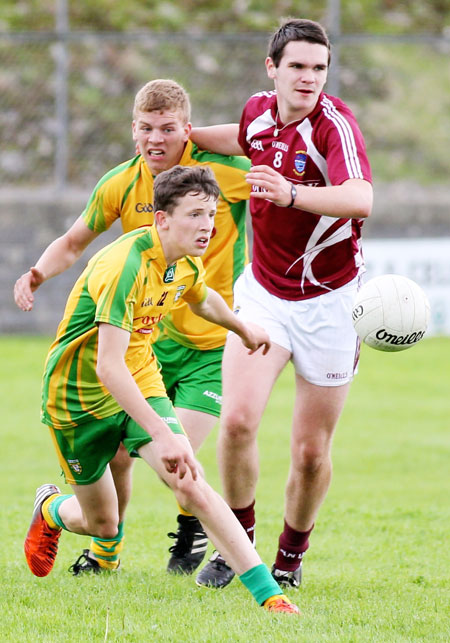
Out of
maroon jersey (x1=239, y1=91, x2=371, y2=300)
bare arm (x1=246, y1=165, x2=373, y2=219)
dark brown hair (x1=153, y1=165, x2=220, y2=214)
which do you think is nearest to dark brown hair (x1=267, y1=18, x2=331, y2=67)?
maroon jersey (x1=239, y1=91, x2=371, y2=300)

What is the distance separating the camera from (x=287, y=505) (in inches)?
223

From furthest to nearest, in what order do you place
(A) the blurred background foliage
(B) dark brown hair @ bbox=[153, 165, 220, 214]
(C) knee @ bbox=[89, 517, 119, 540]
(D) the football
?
(A) the blurred background foliage
(C) knee @ bbox=[89, 517, 119, 540]
(D) the football
(B) dark brown hair @ bbox=[153, 165, 220, 214]

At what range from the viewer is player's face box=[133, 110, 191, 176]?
5.61 metres

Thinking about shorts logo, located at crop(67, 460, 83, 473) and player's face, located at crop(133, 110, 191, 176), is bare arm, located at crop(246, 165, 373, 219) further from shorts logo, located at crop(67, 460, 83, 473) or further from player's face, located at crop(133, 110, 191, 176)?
shorts logo, located at crop(67, 460, 83, 473)

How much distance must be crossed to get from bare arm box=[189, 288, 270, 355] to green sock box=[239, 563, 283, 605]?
113 centimetres

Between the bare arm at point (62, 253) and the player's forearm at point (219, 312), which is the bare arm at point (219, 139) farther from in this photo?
the player's forearm at point (219, 312)

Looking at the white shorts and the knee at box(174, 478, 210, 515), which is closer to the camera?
the knee at box(174, 478, 210, 515)

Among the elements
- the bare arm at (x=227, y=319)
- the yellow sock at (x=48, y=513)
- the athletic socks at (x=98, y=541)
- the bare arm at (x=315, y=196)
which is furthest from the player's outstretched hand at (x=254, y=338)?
the yellow sock at (x=48, y=513)

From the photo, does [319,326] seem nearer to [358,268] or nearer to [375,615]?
[358,268]

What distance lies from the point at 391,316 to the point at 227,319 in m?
0.77

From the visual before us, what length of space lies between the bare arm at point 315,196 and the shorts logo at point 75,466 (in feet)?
5.11

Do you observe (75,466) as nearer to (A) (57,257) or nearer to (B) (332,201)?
(A) (57,257)

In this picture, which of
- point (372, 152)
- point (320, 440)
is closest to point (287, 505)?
point (320, 440)

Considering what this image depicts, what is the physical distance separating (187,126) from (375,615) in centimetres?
267
